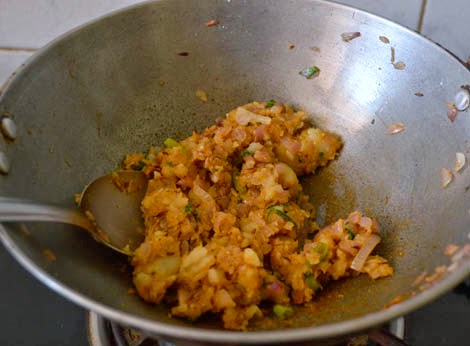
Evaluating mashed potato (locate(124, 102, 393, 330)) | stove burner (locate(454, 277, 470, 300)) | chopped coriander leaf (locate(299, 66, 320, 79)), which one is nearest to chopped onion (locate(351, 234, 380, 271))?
mashed potato (locate(124, 102, 393, 330))

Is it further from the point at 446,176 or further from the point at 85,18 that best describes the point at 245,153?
the point at 85,18

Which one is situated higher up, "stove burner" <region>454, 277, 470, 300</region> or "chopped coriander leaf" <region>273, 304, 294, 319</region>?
"chopped coriander leaf" <region>273, 304, 294, 319</region>

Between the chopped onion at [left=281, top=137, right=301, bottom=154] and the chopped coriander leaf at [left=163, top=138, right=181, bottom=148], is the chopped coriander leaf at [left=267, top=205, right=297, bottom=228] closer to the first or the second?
the chopped onion at [left=281, top=137, right=301, bottom=154]

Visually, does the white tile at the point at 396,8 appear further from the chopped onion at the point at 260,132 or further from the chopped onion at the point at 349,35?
the chopped onion at the point at 260,132

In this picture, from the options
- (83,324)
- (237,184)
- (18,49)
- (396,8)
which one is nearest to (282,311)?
(237,184)

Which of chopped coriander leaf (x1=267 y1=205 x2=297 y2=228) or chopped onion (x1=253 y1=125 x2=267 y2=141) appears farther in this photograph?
chopped onion (x1=253 y1=125 x2=267 y2=141)

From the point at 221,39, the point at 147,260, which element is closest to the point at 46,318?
the point at 147,260

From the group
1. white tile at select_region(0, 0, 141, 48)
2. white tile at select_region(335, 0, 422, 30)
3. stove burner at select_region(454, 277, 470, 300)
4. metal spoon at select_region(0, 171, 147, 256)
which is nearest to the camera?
metal spoon at select_region(0, 171, 147, 256)
